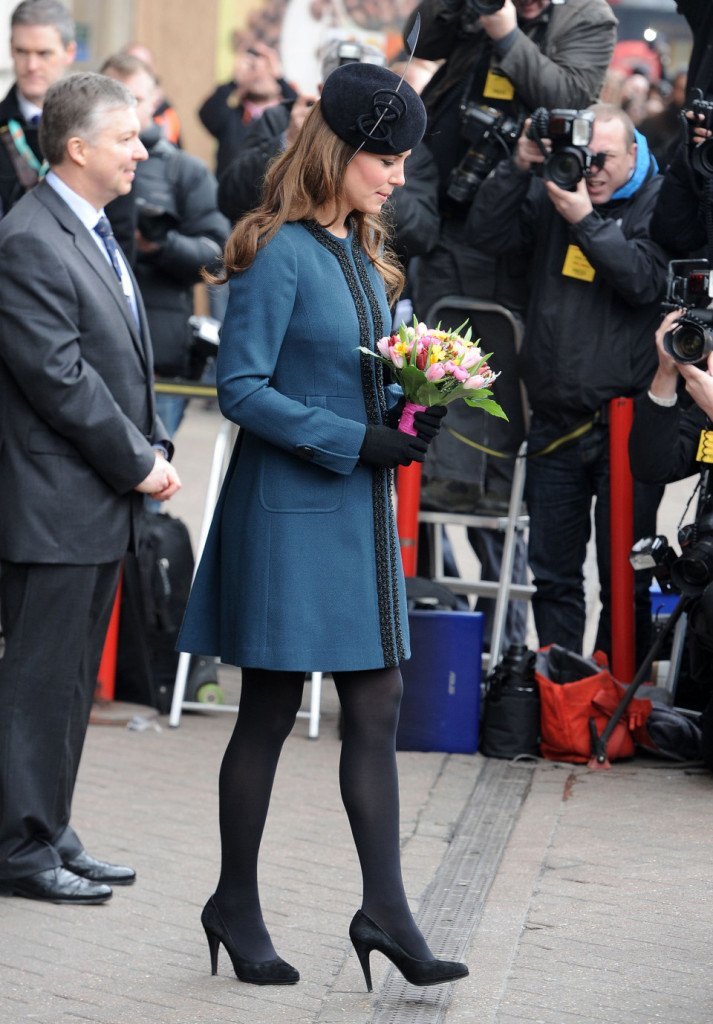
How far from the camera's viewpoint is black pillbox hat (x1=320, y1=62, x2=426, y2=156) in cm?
380

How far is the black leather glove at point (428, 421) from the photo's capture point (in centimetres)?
393

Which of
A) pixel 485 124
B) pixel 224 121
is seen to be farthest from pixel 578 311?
pixel 224 121

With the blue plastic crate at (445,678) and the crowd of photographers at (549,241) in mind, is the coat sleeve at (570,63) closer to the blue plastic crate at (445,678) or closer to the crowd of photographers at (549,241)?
the crowd of photographers at (549,241)

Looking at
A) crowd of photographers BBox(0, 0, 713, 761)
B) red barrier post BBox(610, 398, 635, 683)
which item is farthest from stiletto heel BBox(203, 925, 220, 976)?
red barrier post BBox(610, 398, 635, 683)

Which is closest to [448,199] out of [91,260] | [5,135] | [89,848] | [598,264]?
[598,264]

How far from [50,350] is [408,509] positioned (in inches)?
97.8

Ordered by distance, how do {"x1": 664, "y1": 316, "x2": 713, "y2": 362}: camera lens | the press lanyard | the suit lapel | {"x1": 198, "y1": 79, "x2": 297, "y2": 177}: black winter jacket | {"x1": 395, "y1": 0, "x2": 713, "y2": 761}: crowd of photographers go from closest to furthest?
the suit lapel < {"x1": 664, "y1": 316, "x2": 713, "y2": 362}: camera lens < {"x1": 395, "y1": 0, "x2": 713, "y2": 761}: crowd of photographers < the press lanyard < {"x1": 198, "y1": 79, "x2": 297, "y2": 177}: black winter jacket

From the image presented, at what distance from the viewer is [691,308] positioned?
18.0ft

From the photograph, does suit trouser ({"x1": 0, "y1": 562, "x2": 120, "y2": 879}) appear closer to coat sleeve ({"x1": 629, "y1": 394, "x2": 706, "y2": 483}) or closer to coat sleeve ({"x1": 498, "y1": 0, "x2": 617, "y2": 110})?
coat sleeve ({"x1": 629, "y1": 394, "x2": 706, "y2": 483})

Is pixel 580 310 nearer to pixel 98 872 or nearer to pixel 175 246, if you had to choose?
pixel 175 246

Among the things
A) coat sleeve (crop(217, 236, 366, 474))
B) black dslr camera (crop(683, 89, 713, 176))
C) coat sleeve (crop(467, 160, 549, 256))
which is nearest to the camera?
coat sleeve (crop(217, 236, 366, 474))

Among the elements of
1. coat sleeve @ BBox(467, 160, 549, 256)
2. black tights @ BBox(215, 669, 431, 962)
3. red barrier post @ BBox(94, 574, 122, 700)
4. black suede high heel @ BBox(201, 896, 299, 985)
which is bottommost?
red barrier post @ BBox(94, 574, 122, 700)

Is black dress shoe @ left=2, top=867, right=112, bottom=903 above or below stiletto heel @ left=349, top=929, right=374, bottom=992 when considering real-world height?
below

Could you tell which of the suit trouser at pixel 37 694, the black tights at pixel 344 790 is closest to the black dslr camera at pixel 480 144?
the suit trouser at pixel 37 694
